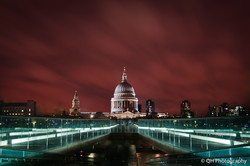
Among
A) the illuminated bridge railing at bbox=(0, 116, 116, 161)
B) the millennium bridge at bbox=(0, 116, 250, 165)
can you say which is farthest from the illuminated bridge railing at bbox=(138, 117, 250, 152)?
the illuminated bridge railing at bbox=(0, 116, 116, 161)

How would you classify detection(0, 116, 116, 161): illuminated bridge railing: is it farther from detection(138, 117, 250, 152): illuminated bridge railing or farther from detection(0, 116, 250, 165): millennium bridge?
detection(138, 117, 250, 152): illuminated bridge railing

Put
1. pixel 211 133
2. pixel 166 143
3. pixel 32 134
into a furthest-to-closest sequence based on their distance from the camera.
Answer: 1. pixel 166 143
2. pixel 211 133
3. pixel 32 134

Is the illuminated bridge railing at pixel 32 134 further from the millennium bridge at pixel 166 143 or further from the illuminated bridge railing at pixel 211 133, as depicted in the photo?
the illuminated bridge railing at pixel 211 133

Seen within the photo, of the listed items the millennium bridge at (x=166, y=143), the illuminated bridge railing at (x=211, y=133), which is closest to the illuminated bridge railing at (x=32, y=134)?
the millennium bridge at (x=166, y=143)

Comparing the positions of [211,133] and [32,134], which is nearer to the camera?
[32,134]

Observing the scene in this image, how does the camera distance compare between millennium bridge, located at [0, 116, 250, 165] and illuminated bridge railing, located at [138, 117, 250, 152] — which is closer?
millennium bridge, located at [0, 116, 250, 165]

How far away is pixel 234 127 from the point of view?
14.7 m

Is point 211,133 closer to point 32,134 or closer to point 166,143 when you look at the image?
point 166,143

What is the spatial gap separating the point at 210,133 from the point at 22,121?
9.31m

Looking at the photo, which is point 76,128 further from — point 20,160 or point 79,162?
point 20,160

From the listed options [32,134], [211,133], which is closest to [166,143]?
[211,133]

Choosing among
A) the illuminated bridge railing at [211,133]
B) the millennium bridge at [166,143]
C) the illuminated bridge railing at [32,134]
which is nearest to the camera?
the millennium bridge at [166,143]

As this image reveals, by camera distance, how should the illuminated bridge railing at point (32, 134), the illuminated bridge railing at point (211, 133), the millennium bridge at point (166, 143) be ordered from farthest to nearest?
1. the illuminated bridge railing at point (211, 133)
2. the illuminated bridge railing at point (32, 134)
3. the millennium bridge at point (166, 143)

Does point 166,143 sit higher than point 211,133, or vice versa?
point 211,133
